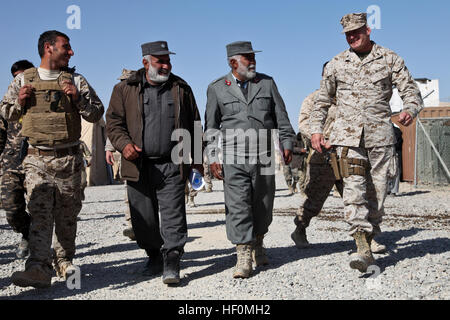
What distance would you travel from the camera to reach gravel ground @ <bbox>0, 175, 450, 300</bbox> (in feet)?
14.4

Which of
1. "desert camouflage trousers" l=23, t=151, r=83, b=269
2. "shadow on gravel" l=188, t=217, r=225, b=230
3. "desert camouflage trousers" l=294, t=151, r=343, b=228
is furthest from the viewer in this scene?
"shadow on gravel" l=188, t=217, r=225, b=230

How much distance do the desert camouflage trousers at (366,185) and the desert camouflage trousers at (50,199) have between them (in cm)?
259

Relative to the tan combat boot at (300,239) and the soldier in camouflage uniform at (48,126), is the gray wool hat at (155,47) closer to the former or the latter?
the soldier in camouflage uniform at (48,126)

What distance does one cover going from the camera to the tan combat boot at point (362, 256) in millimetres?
4676

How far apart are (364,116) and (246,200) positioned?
1.39m

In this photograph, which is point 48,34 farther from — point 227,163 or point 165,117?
point 227,163

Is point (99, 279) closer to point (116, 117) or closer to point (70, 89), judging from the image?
point (116, 117)

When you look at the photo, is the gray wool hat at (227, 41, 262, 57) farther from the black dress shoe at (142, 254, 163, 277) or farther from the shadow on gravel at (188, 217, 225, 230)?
the shadow on gravel at (188, 217, 225, 230)

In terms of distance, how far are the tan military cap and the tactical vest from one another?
271 cm

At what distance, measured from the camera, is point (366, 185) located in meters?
5.12

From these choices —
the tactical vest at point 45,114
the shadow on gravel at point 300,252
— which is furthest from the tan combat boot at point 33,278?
the shadow on gravel at point 300,252

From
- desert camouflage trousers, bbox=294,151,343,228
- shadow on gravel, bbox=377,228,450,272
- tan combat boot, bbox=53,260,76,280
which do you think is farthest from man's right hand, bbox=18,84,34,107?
shadow on gravel, bbox=377,228,450,272

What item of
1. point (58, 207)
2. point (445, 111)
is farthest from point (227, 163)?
point (445, 111)
